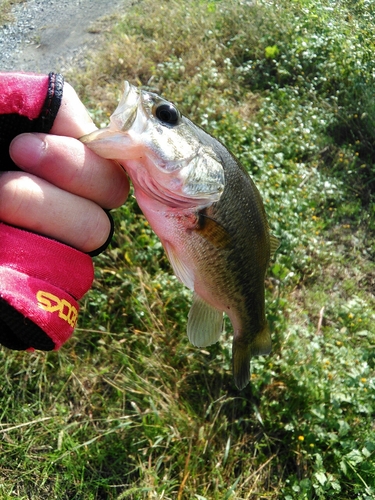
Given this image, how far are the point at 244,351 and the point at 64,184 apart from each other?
3.50 ft

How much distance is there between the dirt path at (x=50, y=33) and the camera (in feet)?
17.7

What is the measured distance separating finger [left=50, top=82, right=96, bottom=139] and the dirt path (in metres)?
3.90

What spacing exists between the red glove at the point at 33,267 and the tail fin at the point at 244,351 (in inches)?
30.9

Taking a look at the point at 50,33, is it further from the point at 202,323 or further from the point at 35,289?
the point at 35,289

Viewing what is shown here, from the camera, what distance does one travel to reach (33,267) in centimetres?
137

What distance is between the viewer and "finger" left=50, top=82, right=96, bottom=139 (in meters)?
1.48

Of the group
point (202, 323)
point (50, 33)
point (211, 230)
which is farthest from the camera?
point (50, 33)

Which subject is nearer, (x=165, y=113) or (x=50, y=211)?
(x=50, y=211)

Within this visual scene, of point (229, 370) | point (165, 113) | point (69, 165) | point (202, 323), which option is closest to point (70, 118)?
point (69, 165)

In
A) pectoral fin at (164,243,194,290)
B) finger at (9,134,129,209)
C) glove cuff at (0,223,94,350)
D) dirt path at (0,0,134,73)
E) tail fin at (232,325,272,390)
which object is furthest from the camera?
dirt path at (0,0,134,73)

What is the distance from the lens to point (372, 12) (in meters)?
5.32

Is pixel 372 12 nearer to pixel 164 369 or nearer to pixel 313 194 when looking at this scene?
pixel 313 194

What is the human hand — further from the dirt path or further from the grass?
the dirt path

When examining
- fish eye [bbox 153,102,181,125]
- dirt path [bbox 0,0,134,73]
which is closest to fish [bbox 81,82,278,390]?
fish eye [bbox 153,102,181,125]
